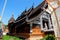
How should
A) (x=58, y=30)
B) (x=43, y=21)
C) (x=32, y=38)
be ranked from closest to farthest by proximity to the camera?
(x=58, y=30) → (x=32, y=38) → (x=43, y=21)

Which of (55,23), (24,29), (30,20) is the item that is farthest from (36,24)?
(55,23)

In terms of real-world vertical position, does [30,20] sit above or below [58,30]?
above

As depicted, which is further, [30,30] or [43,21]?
[43,21]

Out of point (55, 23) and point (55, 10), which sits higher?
point (55, 10)

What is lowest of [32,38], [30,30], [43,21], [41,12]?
[32,38]

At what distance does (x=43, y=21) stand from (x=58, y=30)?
17466 mm

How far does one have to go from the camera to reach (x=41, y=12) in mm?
19344

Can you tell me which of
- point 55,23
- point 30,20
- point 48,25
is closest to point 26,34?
point 30,20

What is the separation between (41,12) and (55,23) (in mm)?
16998

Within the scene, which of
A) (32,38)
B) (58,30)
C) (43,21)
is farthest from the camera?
(43,21)

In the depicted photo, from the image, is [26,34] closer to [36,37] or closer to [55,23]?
[36,37]

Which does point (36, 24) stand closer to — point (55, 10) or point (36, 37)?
point (36, 37)

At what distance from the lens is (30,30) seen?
18.6m

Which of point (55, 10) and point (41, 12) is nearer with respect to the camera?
point (55, 10)
